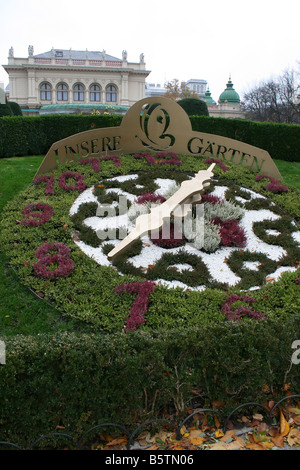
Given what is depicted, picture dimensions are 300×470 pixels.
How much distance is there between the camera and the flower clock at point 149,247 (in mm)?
5074

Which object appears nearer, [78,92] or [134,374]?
[134,374]

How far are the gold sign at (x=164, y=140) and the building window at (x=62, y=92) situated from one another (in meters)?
49.7

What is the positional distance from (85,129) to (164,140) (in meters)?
4.11

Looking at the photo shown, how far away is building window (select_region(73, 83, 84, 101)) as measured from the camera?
5653 centimetres

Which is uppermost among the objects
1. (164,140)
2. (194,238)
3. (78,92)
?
(78,92)

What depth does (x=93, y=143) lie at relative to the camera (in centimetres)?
995

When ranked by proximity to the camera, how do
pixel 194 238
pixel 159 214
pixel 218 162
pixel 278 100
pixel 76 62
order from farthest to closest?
pixel 76 62
pixel 278 100
pixel 218 162
pixel 194 238
pixel 159 214

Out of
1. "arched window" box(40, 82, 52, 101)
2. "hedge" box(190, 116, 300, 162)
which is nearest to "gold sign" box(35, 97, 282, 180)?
"hedge" box(190, 116, 300, 162)

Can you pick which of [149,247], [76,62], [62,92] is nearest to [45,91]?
[62,92]

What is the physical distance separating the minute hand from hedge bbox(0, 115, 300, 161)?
22.3 feet

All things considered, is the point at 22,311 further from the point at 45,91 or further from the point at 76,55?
the point at 76,55

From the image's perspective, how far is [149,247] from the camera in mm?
6684

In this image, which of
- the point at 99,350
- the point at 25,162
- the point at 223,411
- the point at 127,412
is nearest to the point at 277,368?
the point at 223,411
